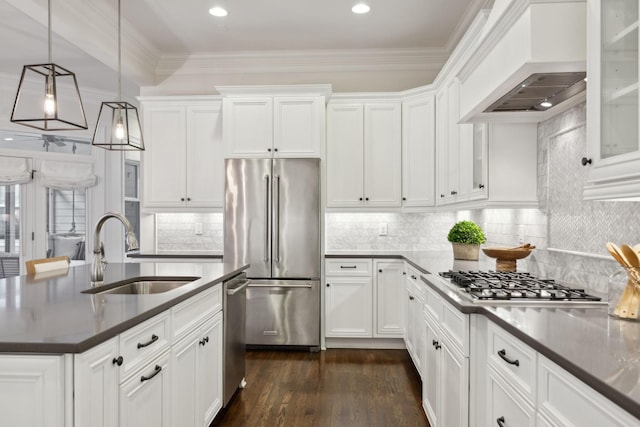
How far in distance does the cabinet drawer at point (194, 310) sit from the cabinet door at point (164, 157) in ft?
7.46

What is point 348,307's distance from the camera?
14.4 feet

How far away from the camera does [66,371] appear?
1286 millimetres

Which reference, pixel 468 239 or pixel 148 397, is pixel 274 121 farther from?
pixel 148 397

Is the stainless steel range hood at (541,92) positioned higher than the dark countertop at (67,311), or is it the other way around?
the stainless steel range hood at (541,92)

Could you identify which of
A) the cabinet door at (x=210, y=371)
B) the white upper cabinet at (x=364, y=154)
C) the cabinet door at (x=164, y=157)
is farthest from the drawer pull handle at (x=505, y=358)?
the cabinet door at (x=164, y=157)

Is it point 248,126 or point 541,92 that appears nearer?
point 541,92

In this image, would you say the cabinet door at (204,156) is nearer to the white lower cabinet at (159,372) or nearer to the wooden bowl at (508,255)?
the white lower cabinet at (159,372)

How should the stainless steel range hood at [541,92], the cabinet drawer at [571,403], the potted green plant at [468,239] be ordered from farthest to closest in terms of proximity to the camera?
the potted green plant at [468,239] → the stainless steel range hood at [541,92] → the cabinet drawer at [571,403]

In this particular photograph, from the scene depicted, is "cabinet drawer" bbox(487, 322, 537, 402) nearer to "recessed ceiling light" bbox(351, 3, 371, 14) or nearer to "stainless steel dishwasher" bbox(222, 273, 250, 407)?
"stainless steel dishwasher" bbox(222, 273, 250, 407)

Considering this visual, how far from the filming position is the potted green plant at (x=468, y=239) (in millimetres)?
3473

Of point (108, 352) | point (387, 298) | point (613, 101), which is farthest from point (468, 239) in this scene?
point (108, 352)

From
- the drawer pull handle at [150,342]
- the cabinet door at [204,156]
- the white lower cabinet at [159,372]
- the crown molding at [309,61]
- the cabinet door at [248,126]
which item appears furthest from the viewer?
the crown molding at [309,61]

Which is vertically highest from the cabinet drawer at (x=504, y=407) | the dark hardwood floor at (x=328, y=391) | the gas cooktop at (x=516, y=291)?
the gas cooktop at (x=516, y=291)

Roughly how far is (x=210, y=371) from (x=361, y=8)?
315 cm
